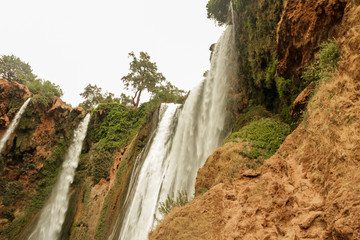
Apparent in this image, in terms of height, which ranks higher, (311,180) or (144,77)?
(144,77)

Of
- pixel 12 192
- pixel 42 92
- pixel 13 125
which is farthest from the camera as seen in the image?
pixel 42 92

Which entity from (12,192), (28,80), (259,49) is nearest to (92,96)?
(28,80)

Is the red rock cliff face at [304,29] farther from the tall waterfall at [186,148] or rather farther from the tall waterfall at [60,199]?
the tall waterfall at [60,199]

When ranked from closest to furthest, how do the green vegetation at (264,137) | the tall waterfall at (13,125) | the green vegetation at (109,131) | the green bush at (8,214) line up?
1. the green vegetation at (264,137)
2. the green bush at (8,214)
3. the tall waterfall at (13,125)
4. the green vegetation at (109,131)

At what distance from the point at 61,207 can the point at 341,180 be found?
850 inches

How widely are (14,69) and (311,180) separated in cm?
4055

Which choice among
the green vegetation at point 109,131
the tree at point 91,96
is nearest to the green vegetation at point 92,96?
the tree at point 91,96

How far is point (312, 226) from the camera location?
2570mm

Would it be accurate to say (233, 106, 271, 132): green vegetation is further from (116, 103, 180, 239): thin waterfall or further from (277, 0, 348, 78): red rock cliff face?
(116, 103, 180, 239): thin waterfall

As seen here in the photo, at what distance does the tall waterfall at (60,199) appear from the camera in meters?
16.6

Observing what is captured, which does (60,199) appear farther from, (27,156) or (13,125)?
(13,125)

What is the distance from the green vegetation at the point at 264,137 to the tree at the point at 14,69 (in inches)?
1214

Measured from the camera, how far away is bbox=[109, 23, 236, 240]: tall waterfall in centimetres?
1070

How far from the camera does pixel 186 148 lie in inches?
491
